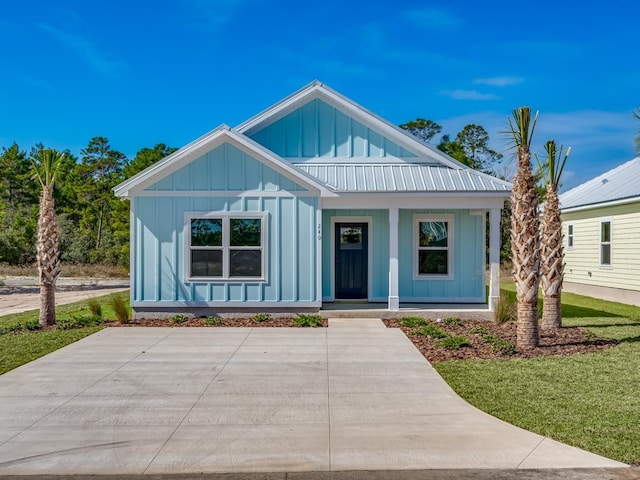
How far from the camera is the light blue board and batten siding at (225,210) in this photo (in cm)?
1270

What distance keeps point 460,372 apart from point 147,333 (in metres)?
6.42

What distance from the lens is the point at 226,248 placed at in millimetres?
12703

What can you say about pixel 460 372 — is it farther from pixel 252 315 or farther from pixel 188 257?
pixel 188 257

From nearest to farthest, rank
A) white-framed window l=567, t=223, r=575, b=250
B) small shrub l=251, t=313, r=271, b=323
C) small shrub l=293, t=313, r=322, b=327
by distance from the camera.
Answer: small shrub l=293, t=313, r=322, b=327
small shrub l=251, t=313, r=271, b=323
white-framed window l=567, t=223, r=575, b=250

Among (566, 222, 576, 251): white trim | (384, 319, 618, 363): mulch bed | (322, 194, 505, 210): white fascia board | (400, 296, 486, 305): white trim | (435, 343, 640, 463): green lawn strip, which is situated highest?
(322, 194, 505, 210): white fascia board

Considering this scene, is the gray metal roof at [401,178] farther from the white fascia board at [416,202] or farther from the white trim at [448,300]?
the white trim at [448,300]

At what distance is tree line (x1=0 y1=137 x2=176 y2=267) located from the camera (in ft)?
116

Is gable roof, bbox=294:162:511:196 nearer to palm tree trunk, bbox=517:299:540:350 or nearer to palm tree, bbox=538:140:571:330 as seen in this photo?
palm tree, bbox=538:140:571:330

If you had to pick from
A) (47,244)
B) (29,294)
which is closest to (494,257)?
(47,244)

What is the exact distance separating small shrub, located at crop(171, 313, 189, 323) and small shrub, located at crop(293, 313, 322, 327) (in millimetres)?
2531

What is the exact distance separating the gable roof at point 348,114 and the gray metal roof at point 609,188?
6503mm

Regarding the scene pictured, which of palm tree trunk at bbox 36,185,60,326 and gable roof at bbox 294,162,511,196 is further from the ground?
gable roof at bbox 294,162,511,196

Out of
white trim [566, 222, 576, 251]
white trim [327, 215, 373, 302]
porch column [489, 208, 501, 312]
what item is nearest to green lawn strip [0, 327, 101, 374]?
white trim [327, 215, 373, 302]

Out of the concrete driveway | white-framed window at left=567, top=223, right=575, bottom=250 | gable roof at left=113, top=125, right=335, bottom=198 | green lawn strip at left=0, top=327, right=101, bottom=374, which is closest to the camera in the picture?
the concrete driveway
